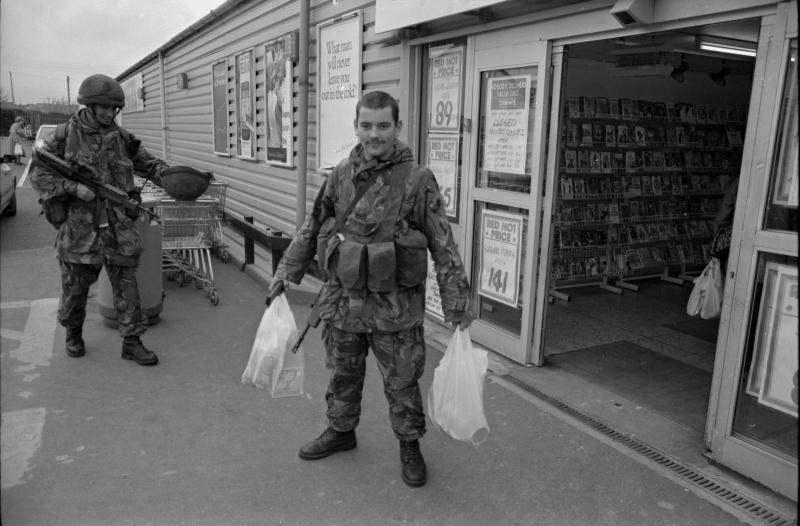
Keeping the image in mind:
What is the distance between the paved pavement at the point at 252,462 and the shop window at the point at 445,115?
5.28 feet

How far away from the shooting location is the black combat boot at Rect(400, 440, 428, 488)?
300cm

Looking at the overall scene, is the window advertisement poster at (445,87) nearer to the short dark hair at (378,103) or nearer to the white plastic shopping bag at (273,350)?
the short dark hair at (378,103)

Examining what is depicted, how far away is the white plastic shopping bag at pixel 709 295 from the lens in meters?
4.20

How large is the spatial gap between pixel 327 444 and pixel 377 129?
164 centimetres

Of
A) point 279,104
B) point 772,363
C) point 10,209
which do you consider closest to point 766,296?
point 772,363

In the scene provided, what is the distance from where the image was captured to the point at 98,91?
4.18m

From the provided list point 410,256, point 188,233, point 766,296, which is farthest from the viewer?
point 188,233

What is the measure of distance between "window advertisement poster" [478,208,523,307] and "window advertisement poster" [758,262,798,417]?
5.96 ft

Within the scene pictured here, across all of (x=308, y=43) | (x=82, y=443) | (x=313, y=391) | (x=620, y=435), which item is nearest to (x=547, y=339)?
(x=620, y=435)

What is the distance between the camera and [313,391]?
411cm

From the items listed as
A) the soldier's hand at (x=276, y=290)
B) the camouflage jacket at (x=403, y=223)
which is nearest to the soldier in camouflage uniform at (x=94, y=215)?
the soldier's hand at (x=276, y=290)

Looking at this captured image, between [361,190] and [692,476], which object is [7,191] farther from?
[692,476]

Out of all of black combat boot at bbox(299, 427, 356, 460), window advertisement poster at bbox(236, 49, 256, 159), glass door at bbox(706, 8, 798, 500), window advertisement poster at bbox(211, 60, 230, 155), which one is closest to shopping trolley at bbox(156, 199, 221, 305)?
window advertisement poster at bbox(236, 49, 256, 159)

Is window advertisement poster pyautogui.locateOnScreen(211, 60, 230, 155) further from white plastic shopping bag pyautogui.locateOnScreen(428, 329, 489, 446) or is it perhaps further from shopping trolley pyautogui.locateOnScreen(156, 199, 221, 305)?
white plastic shopping bag pyautogui.locateOnScreen(428, 329, 489, 446)
